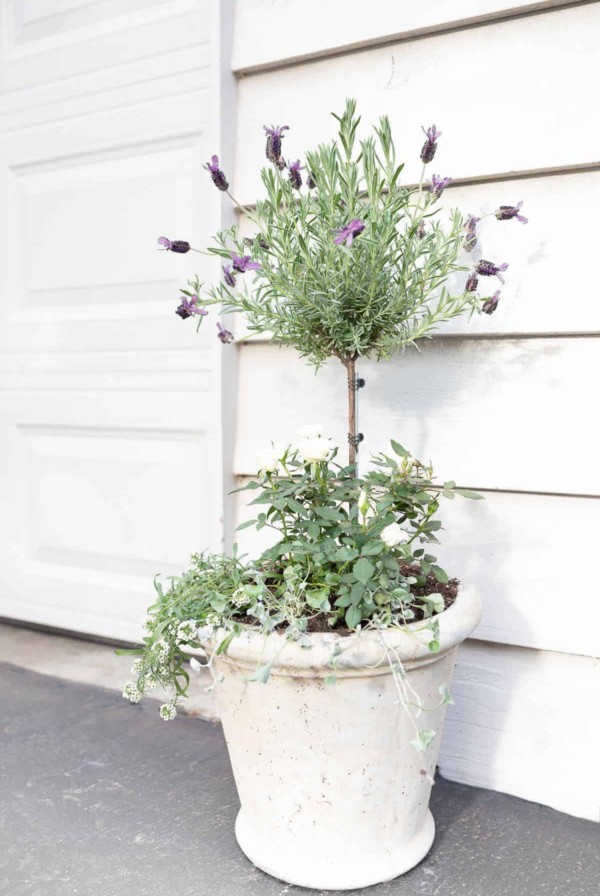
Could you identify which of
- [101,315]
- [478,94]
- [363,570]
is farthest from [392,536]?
[101,315]

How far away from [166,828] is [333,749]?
42cm

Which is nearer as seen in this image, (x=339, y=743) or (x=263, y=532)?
(x=339, y=743)

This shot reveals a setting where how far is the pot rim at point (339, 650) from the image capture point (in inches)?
43.8

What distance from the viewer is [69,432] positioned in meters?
2.15

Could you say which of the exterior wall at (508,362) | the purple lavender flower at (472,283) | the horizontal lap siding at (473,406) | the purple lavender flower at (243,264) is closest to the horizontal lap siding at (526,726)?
the exterior wall at (508,362)

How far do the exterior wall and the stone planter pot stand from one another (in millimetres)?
260

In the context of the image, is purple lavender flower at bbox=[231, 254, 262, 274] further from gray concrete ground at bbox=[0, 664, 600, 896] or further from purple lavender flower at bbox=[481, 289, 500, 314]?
gray concrete ground at bbox=[0, 664, 600, 896]

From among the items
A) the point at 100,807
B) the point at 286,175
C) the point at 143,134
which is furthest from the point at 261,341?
the point at 100,807

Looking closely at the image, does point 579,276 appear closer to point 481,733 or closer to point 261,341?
point 261,341

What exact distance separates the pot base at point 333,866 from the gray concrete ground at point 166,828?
0.02 m

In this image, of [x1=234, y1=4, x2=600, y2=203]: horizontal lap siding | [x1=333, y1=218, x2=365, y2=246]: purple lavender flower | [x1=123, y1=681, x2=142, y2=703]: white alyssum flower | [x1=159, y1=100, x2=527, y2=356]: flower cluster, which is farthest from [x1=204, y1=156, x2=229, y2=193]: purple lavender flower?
[x1=123, y1=681, x2=142, y2=703]: white alyssum flower

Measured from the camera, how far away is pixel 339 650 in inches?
43.2

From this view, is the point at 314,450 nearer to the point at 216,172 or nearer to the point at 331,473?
the point at 331,473

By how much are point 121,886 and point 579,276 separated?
50.1 inches
